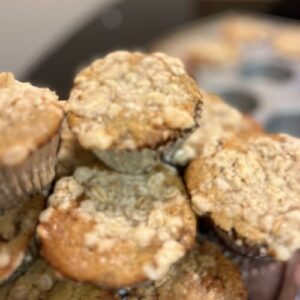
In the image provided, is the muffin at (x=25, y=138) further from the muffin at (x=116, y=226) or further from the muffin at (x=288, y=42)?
the muffin at (x=288, y=42)

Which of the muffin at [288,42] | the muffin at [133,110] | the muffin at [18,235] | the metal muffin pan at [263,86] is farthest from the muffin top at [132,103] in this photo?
the muffin at [288,42]

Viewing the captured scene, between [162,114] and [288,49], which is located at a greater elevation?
[162,114]

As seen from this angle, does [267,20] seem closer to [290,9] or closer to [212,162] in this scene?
[290,9]

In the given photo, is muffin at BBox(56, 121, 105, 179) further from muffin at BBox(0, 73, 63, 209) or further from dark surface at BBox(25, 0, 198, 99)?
dark surface at BBox(25, 0, 198, 99)

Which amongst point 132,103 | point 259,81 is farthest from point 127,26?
point 132,103

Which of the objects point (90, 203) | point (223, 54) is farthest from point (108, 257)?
point (223, 54)

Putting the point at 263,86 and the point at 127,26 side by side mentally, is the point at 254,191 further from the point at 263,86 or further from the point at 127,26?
the point at 127,26

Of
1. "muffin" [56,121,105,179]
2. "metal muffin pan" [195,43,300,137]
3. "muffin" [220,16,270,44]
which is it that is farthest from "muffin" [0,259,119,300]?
"muffin" [220,16,270,44]
